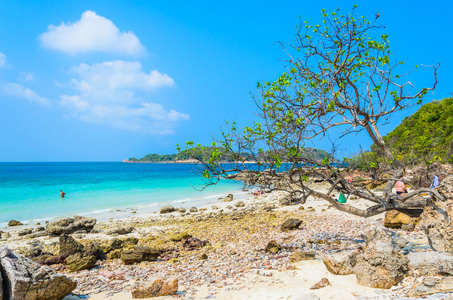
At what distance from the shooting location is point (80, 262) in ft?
26.5

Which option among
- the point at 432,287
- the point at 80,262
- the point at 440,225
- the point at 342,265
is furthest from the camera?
the point at 80,262

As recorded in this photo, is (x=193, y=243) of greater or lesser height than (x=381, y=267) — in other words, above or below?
below

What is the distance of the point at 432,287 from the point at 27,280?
6.70 metres

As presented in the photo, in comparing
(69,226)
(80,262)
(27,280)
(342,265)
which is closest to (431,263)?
(342,265)

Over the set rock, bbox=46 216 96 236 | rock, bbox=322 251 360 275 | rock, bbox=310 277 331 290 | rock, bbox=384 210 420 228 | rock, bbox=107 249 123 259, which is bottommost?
rock, bbox=46 216 96 236

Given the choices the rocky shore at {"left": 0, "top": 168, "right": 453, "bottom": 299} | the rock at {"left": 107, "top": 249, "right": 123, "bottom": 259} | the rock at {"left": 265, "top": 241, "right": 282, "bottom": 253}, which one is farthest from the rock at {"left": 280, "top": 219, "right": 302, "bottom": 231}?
the rock at {"left": 107, "top": 249, "right": 123, "bottom": 259}

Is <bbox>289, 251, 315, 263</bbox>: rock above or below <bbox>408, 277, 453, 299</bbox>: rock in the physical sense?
below

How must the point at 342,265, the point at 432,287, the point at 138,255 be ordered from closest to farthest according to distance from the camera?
the point at 432,287
the point at 342,265
the point at 138,255

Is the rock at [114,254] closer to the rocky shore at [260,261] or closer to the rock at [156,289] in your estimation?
the rocky shore at [260,261]

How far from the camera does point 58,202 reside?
25891 millimetres

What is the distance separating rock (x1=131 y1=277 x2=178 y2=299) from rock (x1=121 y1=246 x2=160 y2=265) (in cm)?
259

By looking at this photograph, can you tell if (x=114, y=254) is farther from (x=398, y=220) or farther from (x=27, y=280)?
(x=398, y=220)

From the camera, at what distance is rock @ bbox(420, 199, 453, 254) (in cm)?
614

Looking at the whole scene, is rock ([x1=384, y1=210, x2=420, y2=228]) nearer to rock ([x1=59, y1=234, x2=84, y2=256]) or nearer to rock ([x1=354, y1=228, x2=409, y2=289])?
rock ([x1=354, y1=228, x2=409, y2=289])
